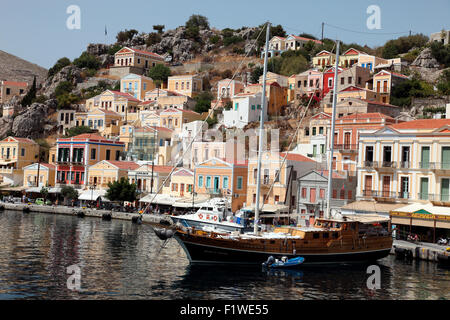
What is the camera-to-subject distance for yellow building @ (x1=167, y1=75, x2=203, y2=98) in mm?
111625

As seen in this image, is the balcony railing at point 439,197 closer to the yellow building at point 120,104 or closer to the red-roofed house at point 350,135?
the red-roofed house at point 350,135

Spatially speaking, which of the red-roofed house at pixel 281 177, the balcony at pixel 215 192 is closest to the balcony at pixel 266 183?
the red-roofed house at pixel 281 177

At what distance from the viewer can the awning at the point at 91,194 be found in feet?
242

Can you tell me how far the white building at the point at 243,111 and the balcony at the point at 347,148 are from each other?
25181 millimetres

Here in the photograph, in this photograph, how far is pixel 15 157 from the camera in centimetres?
9194

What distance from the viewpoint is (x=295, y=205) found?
193 ft

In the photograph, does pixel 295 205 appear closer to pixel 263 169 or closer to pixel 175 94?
pixel 263 169

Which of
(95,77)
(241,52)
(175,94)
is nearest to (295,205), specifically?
(175,94)

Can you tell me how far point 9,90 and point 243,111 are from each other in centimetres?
8367

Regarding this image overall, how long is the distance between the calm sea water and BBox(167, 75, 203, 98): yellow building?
6945 cm

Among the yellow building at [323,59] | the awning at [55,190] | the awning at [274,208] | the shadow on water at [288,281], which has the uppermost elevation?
the yellow building at [323,59]

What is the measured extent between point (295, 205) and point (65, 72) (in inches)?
3752

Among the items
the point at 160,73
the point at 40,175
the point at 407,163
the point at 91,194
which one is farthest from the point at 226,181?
the point at 160,73

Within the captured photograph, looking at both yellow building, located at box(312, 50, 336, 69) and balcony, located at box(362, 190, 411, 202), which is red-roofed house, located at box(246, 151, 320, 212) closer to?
balcony, located at box(362, 190, 411, 202)
